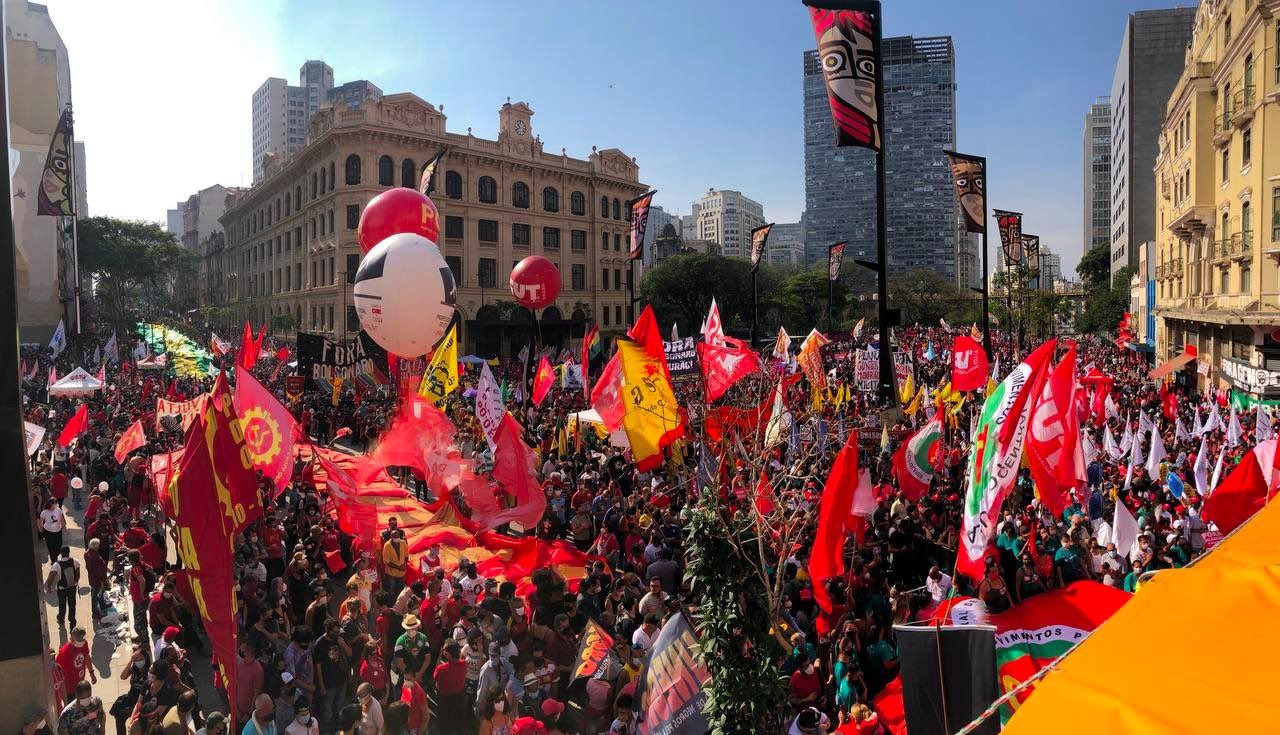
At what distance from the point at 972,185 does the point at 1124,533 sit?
14.0 meters

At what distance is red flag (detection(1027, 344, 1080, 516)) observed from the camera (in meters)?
9.92

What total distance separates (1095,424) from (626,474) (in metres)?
12.2

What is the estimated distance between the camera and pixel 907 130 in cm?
16862

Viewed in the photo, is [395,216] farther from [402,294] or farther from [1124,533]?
[1124,533]

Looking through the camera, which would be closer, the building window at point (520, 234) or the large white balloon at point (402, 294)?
the large white balloon at point (402, 294)

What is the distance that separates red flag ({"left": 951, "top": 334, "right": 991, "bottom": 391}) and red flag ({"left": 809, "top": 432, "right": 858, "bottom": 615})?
10394mm

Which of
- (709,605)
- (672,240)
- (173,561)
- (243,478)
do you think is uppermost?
(672,240)

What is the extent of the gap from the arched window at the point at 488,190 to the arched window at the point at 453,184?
6.06 ft

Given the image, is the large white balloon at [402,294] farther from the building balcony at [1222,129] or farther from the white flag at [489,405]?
the building balcony at [1222,129]

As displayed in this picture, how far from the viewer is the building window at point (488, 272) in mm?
56625

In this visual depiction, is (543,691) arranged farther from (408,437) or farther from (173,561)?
(173,561)

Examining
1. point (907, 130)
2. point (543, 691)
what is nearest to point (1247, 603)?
point (543, 691)

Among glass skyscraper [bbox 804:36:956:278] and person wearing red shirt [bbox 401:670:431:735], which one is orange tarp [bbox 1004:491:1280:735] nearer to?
person wearing red shirt [bbox 401:670:431:735]

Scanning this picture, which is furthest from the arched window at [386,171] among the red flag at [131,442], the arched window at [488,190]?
the red flag at [131,442]
